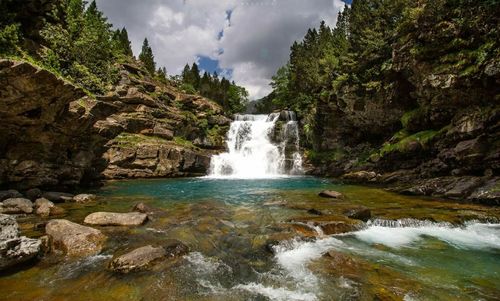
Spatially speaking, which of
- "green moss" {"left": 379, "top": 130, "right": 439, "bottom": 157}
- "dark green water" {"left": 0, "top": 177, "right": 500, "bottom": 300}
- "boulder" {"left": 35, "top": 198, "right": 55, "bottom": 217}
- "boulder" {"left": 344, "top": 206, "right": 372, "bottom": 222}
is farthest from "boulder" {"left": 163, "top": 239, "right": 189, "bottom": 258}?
"green moss" {"left": 379, "top": 130, "right": 439, "bottom": 157}

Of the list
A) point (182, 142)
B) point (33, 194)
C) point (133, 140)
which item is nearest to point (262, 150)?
point (182, 142)

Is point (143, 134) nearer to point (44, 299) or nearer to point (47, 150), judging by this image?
point (47, 150)

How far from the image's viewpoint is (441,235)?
10.5 m

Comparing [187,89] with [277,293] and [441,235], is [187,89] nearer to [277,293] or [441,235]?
[441,235]

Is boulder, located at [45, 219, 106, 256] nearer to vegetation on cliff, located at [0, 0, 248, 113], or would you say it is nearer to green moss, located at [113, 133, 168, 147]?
vegetation on cliff, located at [0, 0, 248, 113]

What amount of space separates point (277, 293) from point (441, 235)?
308 inches

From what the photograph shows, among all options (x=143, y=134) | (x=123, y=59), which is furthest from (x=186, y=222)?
(x=123, y=59)

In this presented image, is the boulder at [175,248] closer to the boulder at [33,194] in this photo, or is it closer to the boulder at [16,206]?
the boulder at [16,206]

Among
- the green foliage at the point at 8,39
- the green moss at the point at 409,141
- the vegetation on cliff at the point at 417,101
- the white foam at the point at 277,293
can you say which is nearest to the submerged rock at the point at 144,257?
the white foam at the point at 277,293

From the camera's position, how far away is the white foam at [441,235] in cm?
966

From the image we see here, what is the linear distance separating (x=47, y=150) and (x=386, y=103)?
1231 inches

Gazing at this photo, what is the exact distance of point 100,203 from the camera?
16.6m

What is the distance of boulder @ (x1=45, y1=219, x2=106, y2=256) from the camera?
27.8ft

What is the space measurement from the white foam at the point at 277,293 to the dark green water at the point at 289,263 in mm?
22
